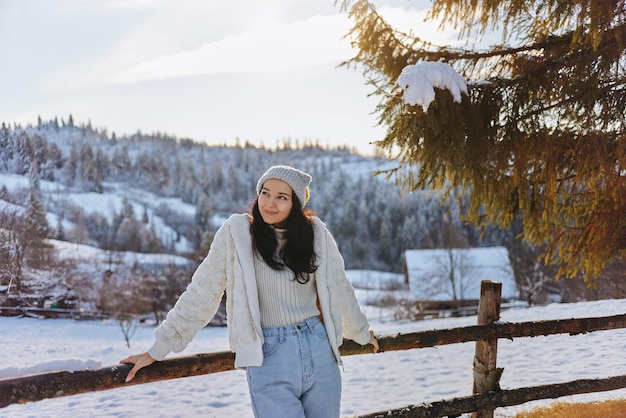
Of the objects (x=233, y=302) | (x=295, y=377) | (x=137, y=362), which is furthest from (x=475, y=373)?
(x=137, y=362)

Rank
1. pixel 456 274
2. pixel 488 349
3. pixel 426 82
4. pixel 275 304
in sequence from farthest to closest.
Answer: pixel 456 274
pixel 488 349
pixel 426 82
pixel 275 304

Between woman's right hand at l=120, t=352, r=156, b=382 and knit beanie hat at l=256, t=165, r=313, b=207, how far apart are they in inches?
32.2

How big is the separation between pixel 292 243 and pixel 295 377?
21.3 inches

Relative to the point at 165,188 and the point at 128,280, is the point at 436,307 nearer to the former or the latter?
the point at 128,280

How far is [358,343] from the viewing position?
103 inches

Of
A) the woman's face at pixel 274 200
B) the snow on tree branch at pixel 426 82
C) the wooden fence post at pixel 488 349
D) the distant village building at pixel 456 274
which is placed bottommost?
the distant village building at pixel 456 274

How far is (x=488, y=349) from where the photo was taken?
3.35 metres

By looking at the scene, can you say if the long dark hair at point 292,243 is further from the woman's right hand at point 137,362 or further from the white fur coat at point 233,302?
the woman's right hand at point 137,362

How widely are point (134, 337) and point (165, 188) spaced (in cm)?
8564

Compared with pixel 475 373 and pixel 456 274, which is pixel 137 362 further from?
pixel 456 274

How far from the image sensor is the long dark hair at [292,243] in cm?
222

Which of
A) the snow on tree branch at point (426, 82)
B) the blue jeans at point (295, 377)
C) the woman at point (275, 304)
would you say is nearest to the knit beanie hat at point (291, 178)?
the woman at point (275, 304)

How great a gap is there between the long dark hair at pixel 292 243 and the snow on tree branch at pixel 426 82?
128cm

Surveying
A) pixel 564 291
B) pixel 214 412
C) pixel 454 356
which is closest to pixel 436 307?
pixel 564 291
